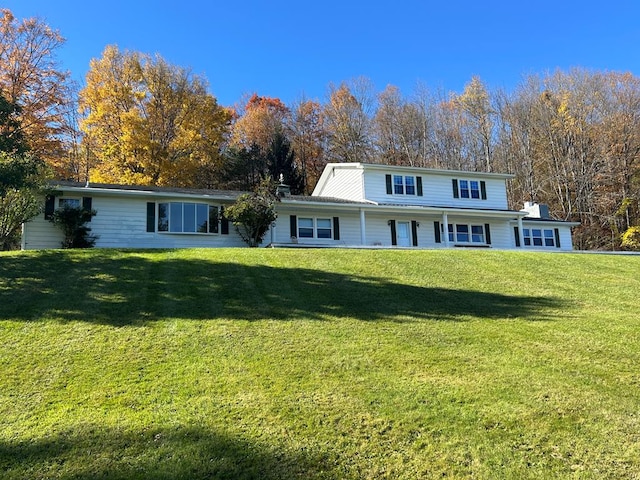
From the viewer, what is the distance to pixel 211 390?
193 inches

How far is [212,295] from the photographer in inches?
358

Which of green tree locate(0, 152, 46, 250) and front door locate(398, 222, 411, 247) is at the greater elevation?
green tree locate(0, 152, 46, 250)

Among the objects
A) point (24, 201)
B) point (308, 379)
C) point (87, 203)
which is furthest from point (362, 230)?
point (308, 379)

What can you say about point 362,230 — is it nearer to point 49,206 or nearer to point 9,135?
point 49,206

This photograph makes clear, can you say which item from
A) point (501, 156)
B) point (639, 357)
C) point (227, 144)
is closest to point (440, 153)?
point (501, 156)

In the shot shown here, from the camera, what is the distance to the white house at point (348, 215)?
18047mm

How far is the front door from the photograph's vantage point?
2248cm

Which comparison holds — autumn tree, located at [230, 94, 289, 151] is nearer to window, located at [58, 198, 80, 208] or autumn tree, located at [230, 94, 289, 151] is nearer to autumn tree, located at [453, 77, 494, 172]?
autumn tree, located at [453, 77, 494, 172]

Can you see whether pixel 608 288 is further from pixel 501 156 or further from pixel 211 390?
pixel 501 156

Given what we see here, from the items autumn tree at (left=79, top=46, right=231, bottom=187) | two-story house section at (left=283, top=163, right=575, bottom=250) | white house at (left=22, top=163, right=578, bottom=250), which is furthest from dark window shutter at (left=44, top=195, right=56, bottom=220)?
two-story house section at (left=283, top=163, right=575, bottom=250)

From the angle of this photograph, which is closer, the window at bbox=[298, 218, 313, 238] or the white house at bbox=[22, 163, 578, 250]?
the white house at bbox=[22, 163, 578, 250]

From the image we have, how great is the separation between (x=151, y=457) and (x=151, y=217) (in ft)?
52.6

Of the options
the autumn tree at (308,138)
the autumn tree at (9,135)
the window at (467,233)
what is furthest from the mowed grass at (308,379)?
the autumn tree at (308,138)

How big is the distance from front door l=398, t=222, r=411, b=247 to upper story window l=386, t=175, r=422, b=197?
197 centimetres
